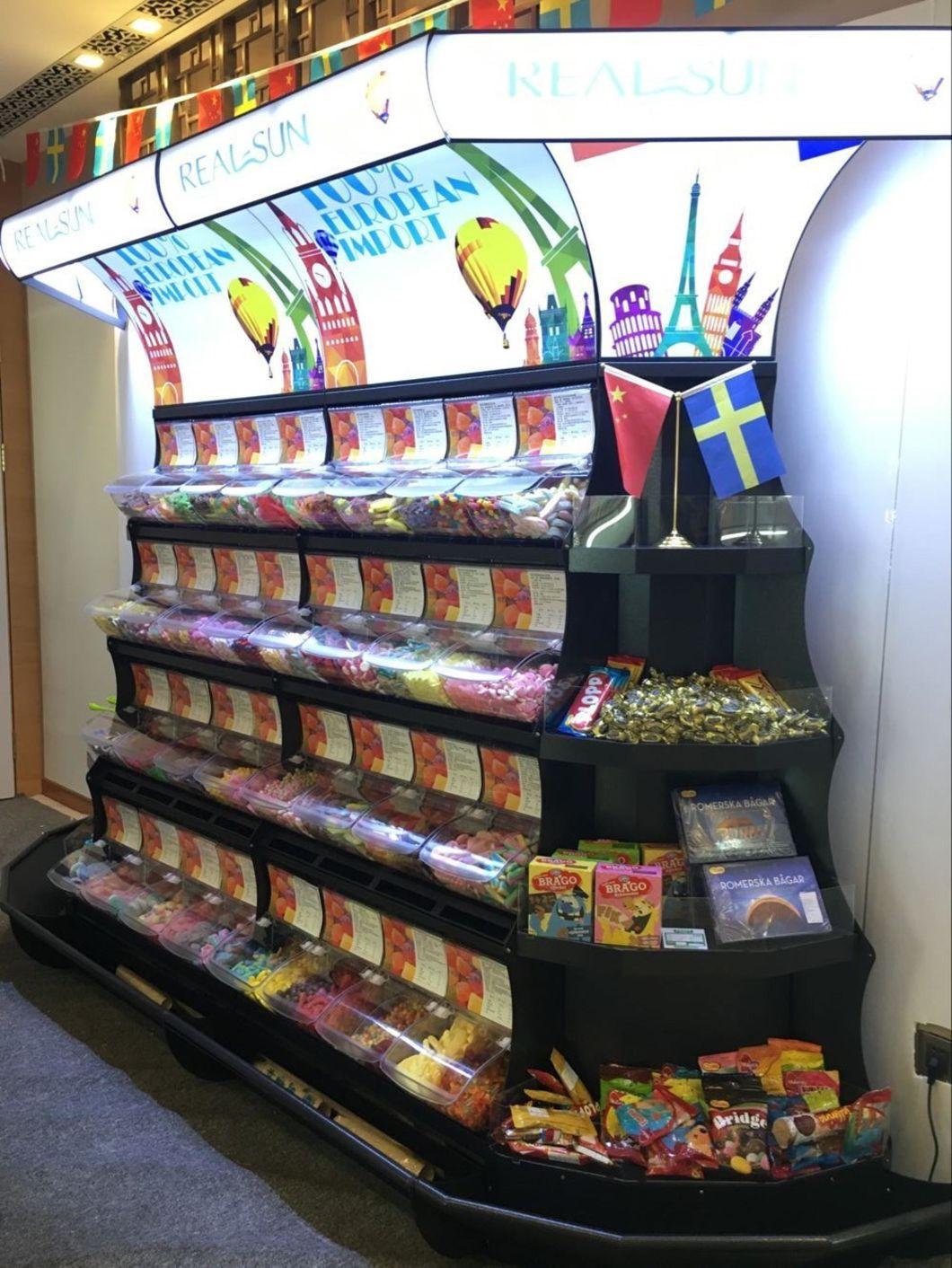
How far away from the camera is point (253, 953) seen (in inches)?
118

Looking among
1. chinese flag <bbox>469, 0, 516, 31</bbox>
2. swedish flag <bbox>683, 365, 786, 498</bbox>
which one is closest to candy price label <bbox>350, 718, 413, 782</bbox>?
swedish flag <bbox>683, 365, 786, 498</bbox>

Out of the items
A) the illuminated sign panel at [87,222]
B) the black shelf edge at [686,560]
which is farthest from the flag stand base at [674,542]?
the illuminated sign panel at [87,222]

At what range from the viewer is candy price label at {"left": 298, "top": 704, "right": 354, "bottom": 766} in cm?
297

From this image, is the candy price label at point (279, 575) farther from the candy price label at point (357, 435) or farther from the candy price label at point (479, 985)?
the candy price label at point (479, 985)

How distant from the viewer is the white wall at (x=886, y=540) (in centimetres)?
212

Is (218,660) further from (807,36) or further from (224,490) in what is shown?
(807,36)

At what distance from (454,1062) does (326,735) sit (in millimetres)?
1017

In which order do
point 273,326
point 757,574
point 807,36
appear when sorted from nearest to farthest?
point 807,36, point 757,574, point 273,326

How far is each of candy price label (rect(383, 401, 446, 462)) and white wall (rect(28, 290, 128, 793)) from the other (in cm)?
204

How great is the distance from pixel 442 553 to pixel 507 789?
603 mm

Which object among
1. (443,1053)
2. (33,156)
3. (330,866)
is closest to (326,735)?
(330,866)

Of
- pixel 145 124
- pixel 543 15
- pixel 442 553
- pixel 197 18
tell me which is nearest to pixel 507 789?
pixel 442 553

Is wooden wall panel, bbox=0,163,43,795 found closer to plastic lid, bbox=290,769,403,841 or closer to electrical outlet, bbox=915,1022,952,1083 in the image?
plastic lid, bbox=290,769,403,841

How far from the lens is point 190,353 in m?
3.52
